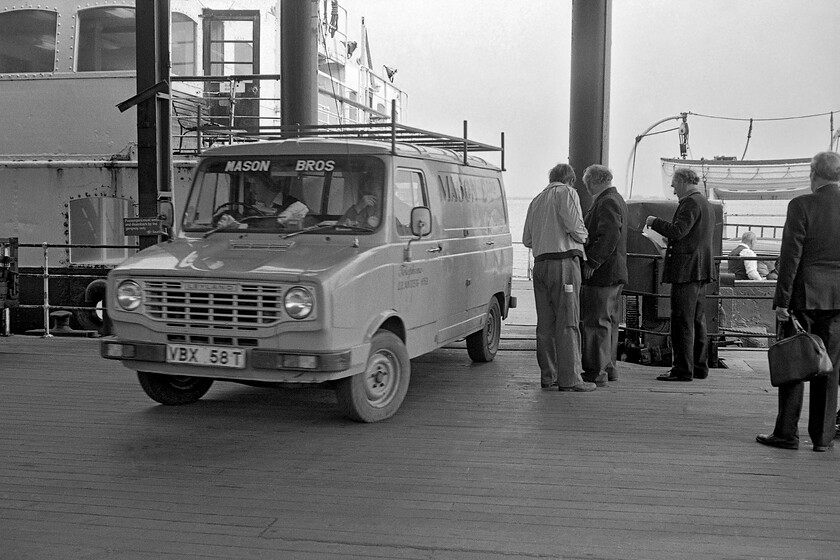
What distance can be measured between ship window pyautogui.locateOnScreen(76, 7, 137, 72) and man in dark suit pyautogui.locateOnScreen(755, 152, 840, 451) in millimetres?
10846

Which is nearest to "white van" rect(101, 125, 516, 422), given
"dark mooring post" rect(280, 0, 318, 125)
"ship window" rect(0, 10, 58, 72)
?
"dark mooring post" rect(280, 0, 318, 125)

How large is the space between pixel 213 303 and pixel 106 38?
8973mm

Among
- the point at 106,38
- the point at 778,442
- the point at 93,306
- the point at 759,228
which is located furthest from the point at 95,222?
the point at 759,228

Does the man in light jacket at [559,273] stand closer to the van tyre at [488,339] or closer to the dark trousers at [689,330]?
the dark trousers at [689,330]

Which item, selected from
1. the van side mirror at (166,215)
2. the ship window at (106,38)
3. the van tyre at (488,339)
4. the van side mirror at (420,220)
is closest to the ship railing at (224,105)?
the ship window at (106,38)

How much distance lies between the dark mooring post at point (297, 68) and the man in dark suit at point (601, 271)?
528 centimetres

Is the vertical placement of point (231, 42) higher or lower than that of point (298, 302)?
higher

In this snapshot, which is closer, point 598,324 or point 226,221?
point 226,221

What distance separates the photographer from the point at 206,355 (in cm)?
672

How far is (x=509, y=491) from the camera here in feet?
17.8

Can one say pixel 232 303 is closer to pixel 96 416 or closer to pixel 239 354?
pixel 239 354

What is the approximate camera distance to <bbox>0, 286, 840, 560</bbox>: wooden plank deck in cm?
454

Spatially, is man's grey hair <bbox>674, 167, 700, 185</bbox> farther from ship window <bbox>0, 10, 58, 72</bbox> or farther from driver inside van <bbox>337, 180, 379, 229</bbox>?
ship window <bbox>0, 10, 58, 72</bbox>

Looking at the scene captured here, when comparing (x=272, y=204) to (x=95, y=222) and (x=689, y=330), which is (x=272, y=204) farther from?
(x=95, y=222)
